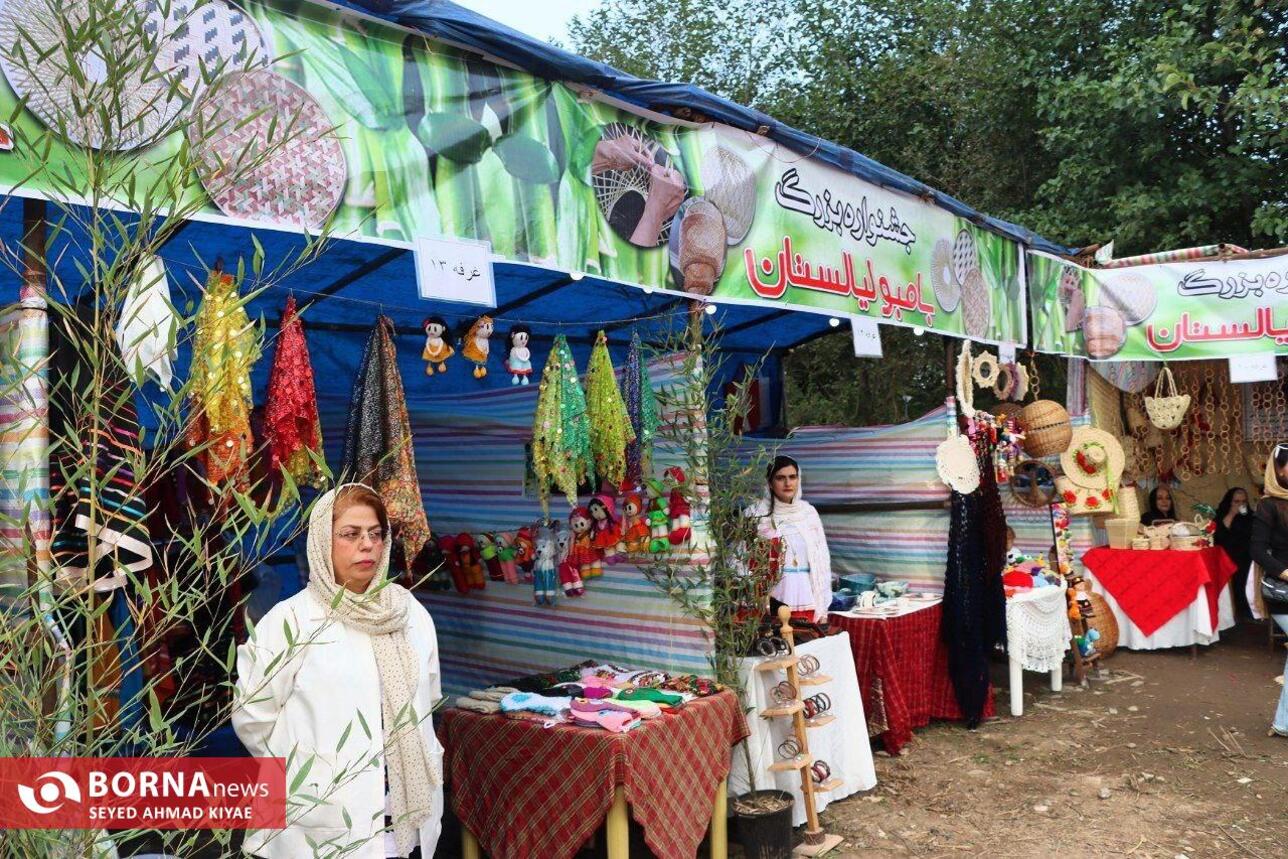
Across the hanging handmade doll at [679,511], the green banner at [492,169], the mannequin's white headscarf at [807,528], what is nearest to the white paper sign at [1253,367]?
the green banner at [492,169]

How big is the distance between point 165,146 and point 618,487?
7.99ft

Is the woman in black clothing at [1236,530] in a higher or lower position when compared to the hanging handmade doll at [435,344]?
lower

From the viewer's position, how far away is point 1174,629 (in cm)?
750

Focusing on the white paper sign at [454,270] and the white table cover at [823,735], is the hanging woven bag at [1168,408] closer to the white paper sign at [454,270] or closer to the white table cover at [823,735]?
the white table cover at [823,735]

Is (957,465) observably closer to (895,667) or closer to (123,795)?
(895,667)

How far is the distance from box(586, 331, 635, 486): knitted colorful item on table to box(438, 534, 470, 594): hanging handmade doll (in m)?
1.38

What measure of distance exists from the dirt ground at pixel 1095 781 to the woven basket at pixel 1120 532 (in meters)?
1.25

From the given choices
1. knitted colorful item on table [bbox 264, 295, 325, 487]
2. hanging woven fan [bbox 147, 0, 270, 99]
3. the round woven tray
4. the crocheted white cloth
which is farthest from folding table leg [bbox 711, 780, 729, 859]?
hanging woven fan [bbox 147, 0, 270, 99]

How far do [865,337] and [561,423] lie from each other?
2022 mm

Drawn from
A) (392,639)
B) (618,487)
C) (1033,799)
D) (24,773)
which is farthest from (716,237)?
(24,773)

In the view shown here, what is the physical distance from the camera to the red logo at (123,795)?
3.75ft

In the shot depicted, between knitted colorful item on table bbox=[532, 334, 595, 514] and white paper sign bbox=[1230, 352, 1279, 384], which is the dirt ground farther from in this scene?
white paper sign bbox=[1230, 352, 1279, 384]

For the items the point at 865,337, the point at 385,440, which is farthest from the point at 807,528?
the point at 385,440

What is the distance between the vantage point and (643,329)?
15.0 feet
